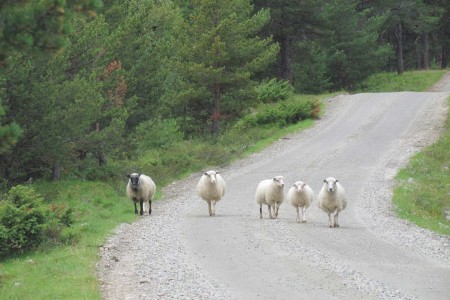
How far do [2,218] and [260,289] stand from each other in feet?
23.3

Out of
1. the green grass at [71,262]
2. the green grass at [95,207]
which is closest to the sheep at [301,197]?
the green grass at [95,207]

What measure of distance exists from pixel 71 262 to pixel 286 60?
4441 centimetres

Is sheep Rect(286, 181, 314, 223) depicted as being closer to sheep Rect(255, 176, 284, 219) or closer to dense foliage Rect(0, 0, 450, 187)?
sheep Rect(255, 176, 284, 219)

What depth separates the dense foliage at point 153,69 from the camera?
2222cm

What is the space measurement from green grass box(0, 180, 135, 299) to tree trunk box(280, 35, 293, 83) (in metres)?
34.1

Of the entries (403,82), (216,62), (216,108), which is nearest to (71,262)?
(216,62)

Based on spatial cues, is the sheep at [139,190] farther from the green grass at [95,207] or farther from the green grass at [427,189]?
the green grass at [427,189]

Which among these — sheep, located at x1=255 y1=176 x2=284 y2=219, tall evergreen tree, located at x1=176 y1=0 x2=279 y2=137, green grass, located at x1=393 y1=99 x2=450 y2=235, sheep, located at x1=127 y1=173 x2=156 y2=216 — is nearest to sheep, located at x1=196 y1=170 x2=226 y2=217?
sheep, located at x1=255 y1=176 x2=284 y2=219

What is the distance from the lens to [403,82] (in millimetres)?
64188

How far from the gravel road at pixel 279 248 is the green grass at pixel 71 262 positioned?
40 cm

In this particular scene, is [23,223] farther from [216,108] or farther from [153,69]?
[216,108]

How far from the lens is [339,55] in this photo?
189 ft

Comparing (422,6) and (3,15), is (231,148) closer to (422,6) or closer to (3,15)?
(3,15)

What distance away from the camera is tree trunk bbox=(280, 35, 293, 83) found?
5633 cm
